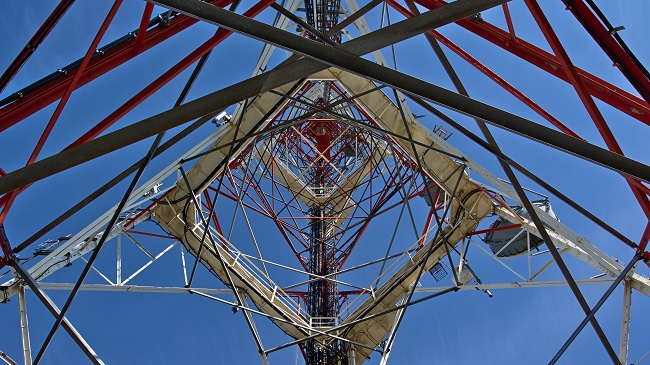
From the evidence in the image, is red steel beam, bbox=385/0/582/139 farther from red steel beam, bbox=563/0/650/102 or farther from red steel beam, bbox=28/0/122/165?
red steel beam, bbox=28/0/122/165

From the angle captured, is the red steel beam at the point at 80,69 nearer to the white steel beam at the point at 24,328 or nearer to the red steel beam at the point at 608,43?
the white steel beam at the point at 24,328

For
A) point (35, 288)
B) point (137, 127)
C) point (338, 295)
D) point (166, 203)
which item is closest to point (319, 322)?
point (338, 295)

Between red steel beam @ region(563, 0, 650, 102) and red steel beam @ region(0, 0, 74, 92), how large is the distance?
283 inches

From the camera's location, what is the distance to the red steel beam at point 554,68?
750 cm

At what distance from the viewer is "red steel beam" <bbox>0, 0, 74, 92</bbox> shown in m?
7.00

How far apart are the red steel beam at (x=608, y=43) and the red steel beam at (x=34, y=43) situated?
23.6ft

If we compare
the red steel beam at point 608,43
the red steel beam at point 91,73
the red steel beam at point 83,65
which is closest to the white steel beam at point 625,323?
the red steel beam at point 608,43

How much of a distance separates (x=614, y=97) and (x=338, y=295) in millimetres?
12310

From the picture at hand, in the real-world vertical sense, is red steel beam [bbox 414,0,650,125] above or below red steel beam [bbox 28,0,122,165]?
below

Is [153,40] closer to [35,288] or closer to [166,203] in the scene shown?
[35,288]

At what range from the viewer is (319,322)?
53.8 feet

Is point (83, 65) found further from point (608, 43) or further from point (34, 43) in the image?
point (608, 43)

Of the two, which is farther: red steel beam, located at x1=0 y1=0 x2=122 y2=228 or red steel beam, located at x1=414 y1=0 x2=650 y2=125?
→ red steel beam, located at x1=414 y1=0 x2=650 y2=125

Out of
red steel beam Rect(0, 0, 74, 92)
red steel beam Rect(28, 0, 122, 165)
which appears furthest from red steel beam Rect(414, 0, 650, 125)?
red steel beam Rect(0, 0, 74, 92)
